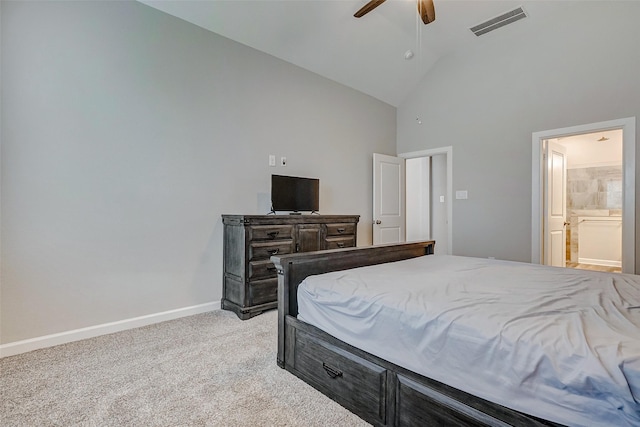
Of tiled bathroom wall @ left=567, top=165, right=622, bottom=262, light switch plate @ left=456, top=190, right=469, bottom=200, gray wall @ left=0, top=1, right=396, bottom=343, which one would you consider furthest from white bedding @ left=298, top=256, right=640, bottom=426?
tiled bathroom wall @ left=567, top=165, right=622, bottom=262

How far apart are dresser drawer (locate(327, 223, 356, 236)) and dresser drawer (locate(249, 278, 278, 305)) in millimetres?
918

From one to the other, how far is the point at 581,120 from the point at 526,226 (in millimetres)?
1354

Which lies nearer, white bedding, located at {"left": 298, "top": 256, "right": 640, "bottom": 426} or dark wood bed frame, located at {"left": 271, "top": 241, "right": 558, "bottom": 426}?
white bedding, located at {"left": 298, "top": 256, "right": 640, "bottom": 426}

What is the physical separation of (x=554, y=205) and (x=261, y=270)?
4076 mm

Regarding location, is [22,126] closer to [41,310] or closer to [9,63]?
[9,63]

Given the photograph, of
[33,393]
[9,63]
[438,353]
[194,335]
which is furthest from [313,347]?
[9,63]

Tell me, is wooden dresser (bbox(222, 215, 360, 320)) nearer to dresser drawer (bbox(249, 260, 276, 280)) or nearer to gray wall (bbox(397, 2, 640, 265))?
dresser drawer (bbox(249, 260, 276, 280))

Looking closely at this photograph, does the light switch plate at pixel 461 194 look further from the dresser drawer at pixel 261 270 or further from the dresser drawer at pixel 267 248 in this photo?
the dresser drawer at pixel 261 270

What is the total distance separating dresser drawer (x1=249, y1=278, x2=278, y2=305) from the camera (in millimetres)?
3061

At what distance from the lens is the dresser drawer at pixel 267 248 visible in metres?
3.08

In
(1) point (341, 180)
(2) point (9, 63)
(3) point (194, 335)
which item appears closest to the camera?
(2) point (9, 63)

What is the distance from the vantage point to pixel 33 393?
1771mm

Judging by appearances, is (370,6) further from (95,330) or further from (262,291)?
(95,330)

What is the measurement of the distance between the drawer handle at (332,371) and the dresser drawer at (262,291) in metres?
1.54
